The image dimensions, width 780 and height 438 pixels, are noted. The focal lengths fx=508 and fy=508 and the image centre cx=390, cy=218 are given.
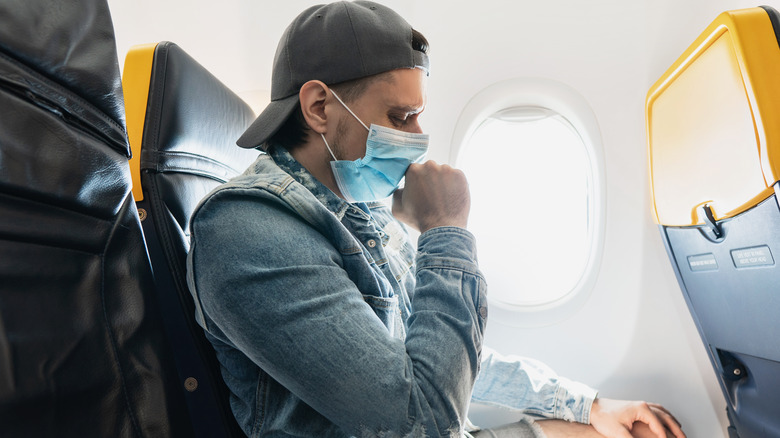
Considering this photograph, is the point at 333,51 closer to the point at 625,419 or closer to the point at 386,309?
Answer: the point at 386,309

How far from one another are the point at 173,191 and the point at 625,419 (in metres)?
1.60

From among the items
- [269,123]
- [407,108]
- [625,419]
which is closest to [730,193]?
[407,108]

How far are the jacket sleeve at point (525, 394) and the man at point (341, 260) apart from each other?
1.65ft

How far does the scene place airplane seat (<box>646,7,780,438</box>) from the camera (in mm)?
1074

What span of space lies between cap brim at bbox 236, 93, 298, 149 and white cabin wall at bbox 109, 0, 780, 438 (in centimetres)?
95

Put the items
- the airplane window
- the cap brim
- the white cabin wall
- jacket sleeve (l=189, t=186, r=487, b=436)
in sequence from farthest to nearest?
the airplane window < the white cabin wall < the cap brim < jacket sleeve (l=189, t=186, r=487, b=436)

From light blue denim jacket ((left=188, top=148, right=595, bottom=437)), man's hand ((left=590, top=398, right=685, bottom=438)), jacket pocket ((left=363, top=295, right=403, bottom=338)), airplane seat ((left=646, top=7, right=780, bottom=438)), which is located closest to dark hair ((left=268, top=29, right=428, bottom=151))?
light blue denim jacket ((left=188, top=148, right=595, bottom=437))

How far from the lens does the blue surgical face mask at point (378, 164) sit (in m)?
1.27

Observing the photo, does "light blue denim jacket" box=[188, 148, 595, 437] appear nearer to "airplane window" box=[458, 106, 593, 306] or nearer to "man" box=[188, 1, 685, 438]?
"man" box=[188, 1, 685, 438]

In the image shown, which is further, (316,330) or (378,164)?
(378,164)

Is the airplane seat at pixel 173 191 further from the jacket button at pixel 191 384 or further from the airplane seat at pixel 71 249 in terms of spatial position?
the airplane seat at pixel 71 249

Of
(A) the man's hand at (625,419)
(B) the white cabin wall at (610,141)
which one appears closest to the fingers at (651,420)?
(A) the man's hand at (625,419)

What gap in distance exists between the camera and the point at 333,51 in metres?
1.23

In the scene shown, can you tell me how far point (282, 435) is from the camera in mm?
1040
